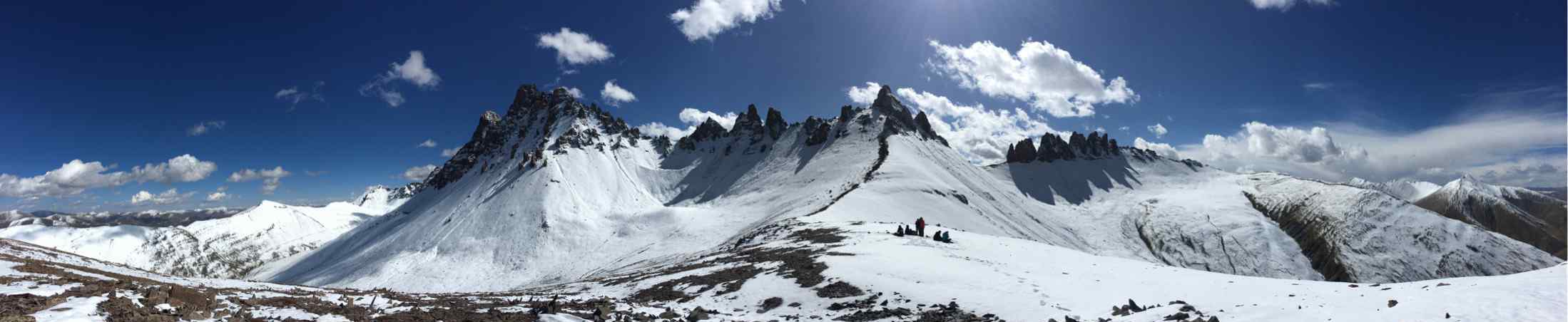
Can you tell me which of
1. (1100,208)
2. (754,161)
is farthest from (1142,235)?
(754,161)

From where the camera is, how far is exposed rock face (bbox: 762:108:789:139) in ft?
584

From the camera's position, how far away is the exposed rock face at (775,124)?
178m

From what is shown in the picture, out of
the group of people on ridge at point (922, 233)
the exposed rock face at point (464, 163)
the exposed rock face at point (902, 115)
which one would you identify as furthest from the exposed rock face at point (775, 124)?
the group of people on ridge at point (922, 233)

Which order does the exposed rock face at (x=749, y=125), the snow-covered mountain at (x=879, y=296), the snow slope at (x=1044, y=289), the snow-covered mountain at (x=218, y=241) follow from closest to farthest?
the snow slope at (x=1044, y=289) < the snow-covered mountain at (x=879, y=296) < the snow-covered mountain at (x=218, y=241) < the exposed rock face at (x=749, y=125)

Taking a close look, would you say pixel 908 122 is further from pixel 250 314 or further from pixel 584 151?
pixel 250 314

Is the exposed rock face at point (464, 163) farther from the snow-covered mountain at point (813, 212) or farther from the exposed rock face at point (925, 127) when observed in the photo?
the exposed rock face at point (925, 127)

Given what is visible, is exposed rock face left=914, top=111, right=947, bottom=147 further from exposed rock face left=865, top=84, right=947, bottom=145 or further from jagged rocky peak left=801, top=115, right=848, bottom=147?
jagged rocky peak left=801, top=115, right=848, bottom=147

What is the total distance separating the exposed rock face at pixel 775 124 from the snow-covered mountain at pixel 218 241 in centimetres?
14182

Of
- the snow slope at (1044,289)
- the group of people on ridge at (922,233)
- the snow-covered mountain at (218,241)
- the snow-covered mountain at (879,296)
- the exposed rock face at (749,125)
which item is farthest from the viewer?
the exposed rock face at (749,125)

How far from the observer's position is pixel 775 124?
181 meters

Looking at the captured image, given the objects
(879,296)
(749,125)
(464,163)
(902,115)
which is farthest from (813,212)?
(464,163)

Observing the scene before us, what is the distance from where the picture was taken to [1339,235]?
117938 millimetres

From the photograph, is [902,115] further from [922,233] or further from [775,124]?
[922,233]

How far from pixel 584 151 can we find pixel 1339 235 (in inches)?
6995
